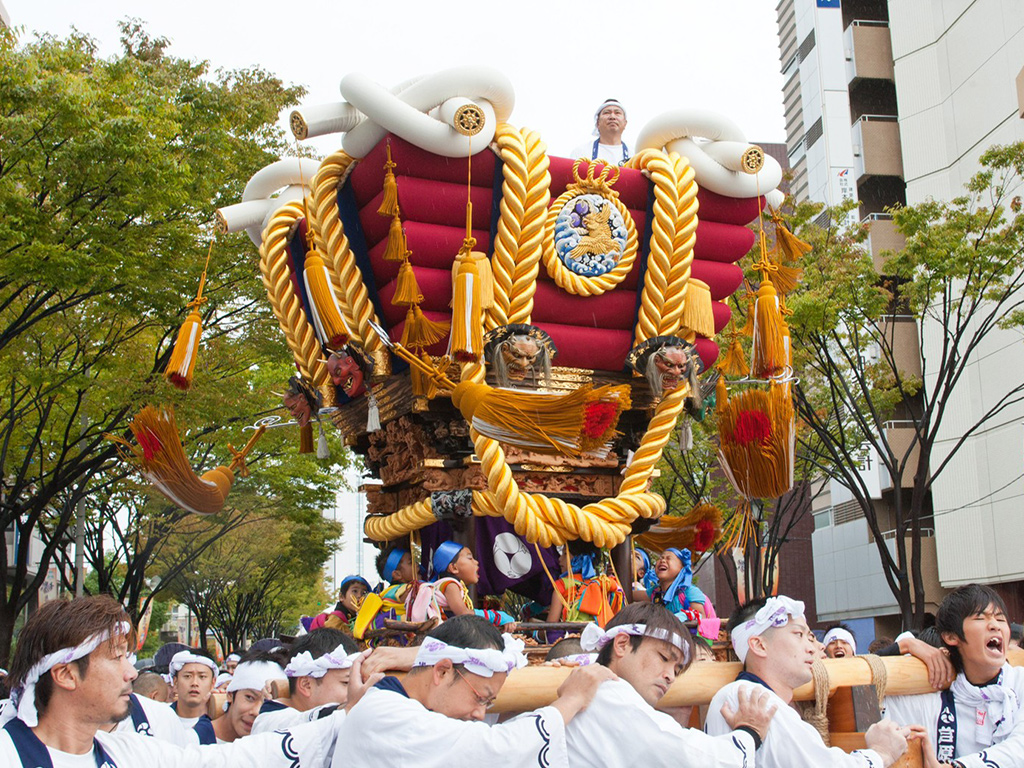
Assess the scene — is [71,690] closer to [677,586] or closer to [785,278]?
[677,586]

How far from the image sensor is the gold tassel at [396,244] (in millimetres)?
8125

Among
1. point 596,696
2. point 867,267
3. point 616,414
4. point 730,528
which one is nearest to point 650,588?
point 730,528

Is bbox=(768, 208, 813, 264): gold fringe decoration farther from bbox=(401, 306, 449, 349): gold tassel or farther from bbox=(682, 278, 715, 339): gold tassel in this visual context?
bbox=(401, 306, 449, 349): gold tassel

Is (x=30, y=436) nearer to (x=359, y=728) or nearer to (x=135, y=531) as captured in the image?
(x=135, y=531)

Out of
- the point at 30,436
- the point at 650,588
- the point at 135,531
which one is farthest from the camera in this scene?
the point at 135,531

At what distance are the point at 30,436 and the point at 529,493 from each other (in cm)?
1093

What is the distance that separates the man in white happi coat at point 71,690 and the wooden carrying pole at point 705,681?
121cm

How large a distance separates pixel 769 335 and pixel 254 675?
5.63m

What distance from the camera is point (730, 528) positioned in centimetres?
978

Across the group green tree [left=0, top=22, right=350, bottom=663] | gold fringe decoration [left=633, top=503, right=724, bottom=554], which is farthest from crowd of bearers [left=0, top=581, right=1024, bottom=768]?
green tree [left=0, top=22, right=350, bottom=663]

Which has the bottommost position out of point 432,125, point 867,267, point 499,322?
point 499,322

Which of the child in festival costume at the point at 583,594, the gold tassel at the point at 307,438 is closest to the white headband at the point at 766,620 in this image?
the child in festival costume at the point at 583,594

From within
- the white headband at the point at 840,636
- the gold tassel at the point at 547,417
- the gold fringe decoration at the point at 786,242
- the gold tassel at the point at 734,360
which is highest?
the gold fringe decoration at the point at 786,242

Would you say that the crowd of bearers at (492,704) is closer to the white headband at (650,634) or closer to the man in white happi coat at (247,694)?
the white headband at (650,634)
